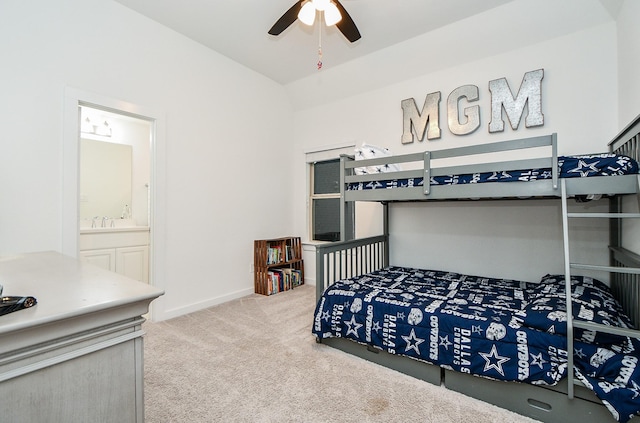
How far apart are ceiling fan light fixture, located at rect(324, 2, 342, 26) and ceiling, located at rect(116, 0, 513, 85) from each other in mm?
420

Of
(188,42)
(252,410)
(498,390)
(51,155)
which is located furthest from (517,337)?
(188,42)

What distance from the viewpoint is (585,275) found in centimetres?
250

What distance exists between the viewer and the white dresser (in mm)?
641

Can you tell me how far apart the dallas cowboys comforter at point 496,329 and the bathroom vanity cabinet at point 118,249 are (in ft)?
7.76

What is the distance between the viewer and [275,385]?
5.96ft

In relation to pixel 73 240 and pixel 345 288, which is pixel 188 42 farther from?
pixel 345 288

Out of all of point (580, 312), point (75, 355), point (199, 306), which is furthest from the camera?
point (199, 306)

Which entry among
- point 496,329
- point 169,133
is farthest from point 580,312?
point 169,133

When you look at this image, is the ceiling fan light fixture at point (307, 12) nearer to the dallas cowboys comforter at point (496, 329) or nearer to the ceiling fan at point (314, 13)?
the ceiling fan at point (314, 13)

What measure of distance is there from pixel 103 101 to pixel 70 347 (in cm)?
245

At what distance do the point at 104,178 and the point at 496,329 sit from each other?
14.1 ft

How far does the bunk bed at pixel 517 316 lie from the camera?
1447mm

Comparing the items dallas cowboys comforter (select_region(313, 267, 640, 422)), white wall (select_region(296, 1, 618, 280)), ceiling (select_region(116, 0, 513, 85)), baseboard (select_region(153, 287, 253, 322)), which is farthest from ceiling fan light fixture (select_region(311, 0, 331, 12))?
baseboard (select_region(153, 287, 253, 322))

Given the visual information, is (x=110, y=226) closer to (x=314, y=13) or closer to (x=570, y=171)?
(x=314, y=13)
